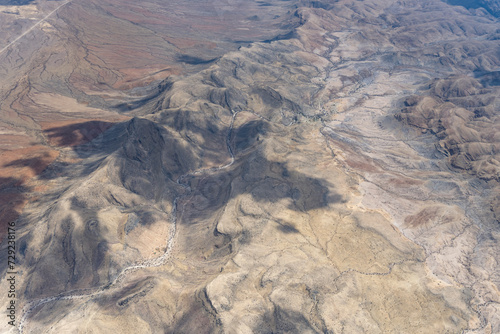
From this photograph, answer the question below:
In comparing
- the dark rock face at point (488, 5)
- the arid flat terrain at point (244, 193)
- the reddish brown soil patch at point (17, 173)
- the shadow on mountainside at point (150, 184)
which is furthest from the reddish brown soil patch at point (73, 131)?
the dark rock face at point (488, 5)

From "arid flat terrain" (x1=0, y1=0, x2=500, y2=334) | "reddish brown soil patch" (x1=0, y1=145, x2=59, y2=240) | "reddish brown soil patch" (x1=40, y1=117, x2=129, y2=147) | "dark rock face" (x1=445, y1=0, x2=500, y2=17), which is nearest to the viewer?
"arid flat terrain" (x1=0, y1=0, x2=500, y2=334)

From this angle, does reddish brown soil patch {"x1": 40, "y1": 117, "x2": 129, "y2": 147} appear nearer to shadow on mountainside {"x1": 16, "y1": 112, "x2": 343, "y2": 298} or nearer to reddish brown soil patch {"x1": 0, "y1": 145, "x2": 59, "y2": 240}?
shadow on mountainside {"x1": 16, "y1": 112, "x2": 343, "y2": 298}

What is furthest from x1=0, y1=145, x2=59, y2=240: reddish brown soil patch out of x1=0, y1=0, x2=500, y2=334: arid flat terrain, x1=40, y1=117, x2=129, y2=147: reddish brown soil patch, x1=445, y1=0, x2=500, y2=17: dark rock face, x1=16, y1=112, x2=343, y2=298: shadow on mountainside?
x1=445, y1=0, x2=500, y2=17: dark rock face

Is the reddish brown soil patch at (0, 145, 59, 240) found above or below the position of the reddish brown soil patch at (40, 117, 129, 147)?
above

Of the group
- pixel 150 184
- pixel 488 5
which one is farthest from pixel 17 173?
pixel 488 5

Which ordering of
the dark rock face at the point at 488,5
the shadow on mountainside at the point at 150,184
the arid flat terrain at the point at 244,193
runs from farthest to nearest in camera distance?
the dark rock face at the point at 488,5 → the shadow on mountainside at the point at 150,184 → the arid flat terrain at the point at 244,193

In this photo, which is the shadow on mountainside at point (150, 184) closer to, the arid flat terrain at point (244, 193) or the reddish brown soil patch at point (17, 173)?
the arid flat terrain at point (244, 193)

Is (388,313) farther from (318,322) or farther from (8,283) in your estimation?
(8,283)

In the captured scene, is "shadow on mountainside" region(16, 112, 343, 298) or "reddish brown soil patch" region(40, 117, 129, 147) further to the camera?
"reddish brown soil patch" region(40, 117, 129, 147)

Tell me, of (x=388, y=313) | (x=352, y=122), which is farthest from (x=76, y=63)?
(x=388, y=313)

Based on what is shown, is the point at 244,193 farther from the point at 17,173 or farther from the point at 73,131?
the point at 73,131
